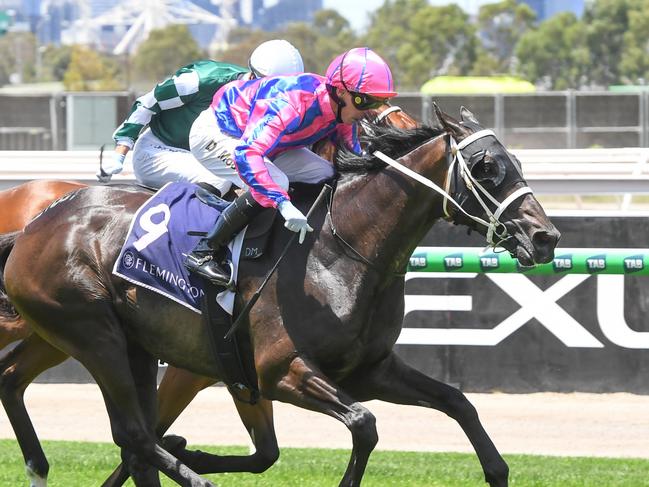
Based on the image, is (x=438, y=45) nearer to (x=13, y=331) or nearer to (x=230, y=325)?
(x=13, y=331)

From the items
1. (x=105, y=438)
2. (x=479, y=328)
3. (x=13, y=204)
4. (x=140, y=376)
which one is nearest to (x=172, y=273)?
(x=140, y=376)

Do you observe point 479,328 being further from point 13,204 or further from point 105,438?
point 13,204

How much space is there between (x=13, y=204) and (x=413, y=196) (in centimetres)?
292

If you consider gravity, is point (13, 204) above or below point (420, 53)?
above

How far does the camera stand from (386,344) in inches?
208

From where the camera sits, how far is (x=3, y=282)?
6.23 metres

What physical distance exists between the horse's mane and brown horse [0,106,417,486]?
0.69 feet

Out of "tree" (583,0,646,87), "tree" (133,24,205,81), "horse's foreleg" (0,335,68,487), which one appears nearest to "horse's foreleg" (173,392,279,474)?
"horse's foreleg" (0,335,68,487)

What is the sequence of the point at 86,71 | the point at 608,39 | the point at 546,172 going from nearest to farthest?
the point at 546,172 < the point at 608,39 < the point at 86,71

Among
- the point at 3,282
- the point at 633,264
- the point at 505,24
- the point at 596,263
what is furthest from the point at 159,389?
the point at 505,24

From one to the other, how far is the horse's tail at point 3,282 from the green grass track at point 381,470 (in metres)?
0.82

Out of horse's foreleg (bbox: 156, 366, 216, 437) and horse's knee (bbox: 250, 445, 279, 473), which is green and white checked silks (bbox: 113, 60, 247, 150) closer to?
horse's foreleg (bbox: 156, 366, 216, 437)

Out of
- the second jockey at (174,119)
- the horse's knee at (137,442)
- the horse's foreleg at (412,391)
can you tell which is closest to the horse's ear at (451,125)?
the horse's foreleg at (412,391)

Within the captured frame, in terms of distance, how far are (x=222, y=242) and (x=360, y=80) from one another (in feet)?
2.83
